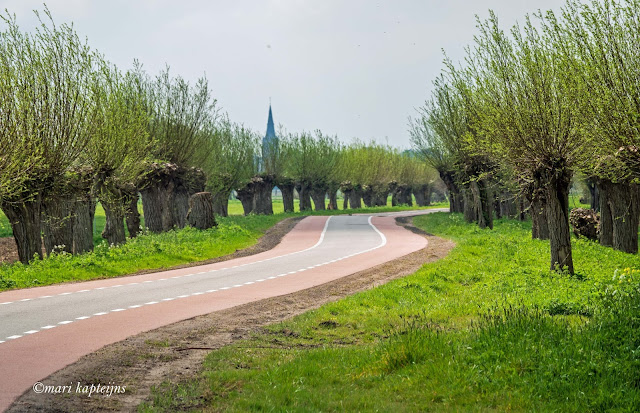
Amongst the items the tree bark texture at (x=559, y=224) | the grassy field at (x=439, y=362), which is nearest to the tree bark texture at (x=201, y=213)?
the tree bark texture at (x=559, y=224)

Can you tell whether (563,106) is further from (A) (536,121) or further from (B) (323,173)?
(B) (323,173)

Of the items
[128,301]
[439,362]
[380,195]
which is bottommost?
[439,362]

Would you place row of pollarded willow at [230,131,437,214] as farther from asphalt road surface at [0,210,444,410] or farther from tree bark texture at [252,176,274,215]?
asphalt road surface at [0,210,444,410]

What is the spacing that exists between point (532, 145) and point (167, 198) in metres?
24.0

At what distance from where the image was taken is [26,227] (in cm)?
2153

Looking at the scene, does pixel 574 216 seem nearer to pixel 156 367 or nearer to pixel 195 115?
pixel 195 115

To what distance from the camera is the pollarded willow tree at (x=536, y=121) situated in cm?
1582

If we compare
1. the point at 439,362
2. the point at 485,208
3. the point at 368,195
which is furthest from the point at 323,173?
the point at 439,362

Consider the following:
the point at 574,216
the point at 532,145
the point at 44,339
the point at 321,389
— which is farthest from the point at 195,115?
the point at 321,389

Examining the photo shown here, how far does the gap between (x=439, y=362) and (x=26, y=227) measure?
56.8ft

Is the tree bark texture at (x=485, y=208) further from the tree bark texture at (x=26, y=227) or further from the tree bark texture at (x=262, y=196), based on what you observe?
the tree bark texture at (x=262, y=196)

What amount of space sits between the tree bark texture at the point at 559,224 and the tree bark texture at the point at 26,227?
1574 cm

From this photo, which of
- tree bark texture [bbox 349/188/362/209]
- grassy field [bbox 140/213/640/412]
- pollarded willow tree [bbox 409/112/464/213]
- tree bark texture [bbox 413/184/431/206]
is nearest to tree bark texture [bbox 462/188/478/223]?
pollarded willow tree [bbox 409/112/464/213]

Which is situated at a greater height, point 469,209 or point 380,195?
point 380,195
